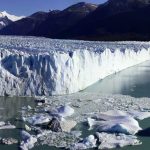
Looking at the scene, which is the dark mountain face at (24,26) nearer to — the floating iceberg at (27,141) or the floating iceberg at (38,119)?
the floating iceberg at (38,119)

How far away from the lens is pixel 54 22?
102188mm

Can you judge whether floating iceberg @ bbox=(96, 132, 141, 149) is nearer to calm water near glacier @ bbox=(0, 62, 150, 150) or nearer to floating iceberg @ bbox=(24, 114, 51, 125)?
calm water near glacier @ bbox=(0, 62, 150, 150)

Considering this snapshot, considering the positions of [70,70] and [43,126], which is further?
[70,70]

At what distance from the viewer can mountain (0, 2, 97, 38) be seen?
97688 millimetres

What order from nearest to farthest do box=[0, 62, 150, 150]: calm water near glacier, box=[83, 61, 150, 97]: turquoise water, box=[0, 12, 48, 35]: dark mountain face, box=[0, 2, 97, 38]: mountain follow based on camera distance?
box=[0, 62, 150, 150]: calm water near glacier → box=[83, 61, 150, 97]: turquoise water → box=[0, 2, 97, 38]: mountain → box=[0, 12, 48, 35]: dark mountain face

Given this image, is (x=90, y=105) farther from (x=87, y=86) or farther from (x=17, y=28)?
(x=17, y=28)

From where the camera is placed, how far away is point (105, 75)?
16438 millimetres

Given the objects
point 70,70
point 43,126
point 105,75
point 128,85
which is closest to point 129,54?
point 105,75

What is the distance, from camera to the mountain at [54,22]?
97688 mm

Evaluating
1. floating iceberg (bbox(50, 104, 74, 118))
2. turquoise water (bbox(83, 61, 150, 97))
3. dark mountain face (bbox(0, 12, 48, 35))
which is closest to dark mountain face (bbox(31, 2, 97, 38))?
dark mountain face (bbox(0, 12, 48, 35))

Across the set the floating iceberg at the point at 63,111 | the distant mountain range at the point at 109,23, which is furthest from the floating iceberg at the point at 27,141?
the distant mountain range at the point at 109,23

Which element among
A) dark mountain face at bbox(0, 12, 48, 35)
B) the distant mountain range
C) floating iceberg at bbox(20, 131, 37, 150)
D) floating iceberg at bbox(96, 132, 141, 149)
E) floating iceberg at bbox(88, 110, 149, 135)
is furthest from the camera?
dark mountain face at bbox(0, 12, 48, 35)

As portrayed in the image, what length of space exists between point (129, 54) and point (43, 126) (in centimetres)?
1505

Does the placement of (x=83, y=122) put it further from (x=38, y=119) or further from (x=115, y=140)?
(x=115, y=140)
